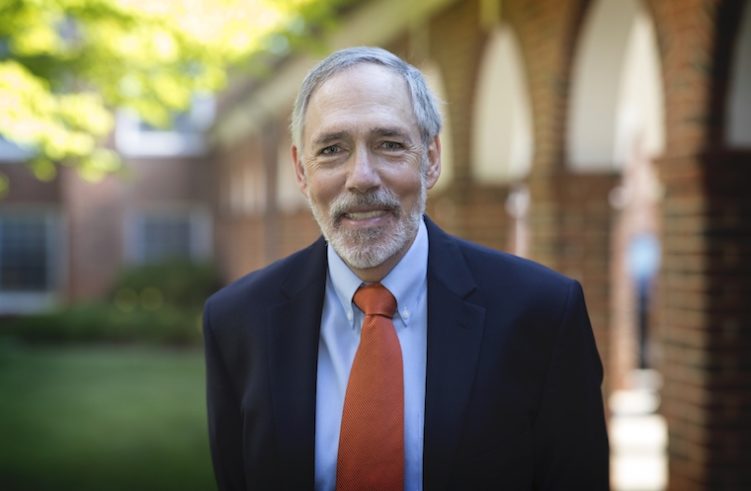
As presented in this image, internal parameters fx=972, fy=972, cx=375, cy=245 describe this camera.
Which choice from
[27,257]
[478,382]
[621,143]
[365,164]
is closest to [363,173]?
[365,164]

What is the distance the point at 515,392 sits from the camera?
2012 mm

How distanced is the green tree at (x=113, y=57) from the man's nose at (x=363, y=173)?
4055mm

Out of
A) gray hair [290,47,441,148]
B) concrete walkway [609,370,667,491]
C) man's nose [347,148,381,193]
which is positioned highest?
gray hair [290,47,441,148]

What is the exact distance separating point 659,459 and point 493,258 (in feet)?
20.4

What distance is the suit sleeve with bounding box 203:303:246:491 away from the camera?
222 cm

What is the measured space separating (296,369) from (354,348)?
0.14 m

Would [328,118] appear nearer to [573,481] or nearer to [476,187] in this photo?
[573,481]

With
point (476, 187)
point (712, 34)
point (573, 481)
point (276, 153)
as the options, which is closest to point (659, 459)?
point (476, 187)

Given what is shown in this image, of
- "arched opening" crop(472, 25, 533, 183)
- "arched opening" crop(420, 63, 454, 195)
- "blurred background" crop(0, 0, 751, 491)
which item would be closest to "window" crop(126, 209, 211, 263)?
"blurred background" crop(0, 0, 751, 491)

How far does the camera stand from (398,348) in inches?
81.5

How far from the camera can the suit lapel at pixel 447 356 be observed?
197 cm

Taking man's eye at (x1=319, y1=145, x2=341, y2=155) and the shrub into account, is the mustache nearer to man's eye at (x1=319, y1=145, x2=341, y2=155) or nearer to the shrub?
man's eye at (x1=319, y1=145, x2=341, y2=155)

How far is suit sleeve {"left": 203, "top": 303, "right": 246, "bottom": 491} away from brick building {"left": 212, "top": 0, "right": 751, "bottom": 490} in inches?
112

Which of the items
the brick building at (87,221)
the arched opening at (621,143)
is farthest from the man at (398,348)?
the brick building at (87,221)
